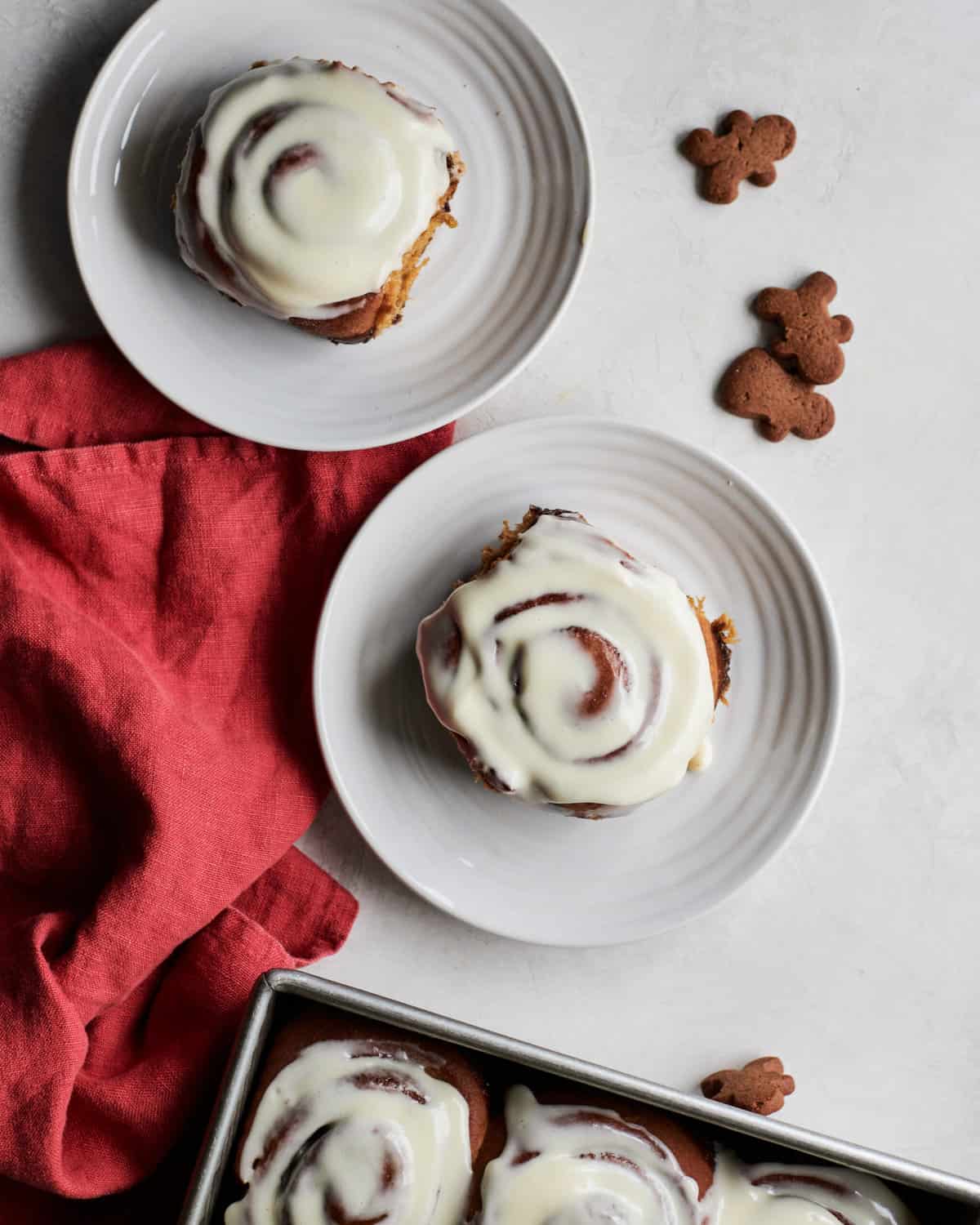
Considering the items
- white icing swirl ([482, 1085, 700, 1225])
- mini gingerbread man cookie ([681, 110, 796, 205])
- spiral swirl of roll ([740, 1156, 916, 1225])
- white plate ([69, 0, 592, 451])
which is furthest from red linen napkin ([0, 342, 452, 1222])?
spiral swirl of roll ([740, 1156, 916, 1225])

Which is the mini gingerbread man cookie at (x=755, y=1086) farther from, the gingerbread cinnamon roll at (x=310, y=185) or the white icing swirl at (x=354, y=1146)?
the gingerbread cinnamon roll at (x=310, y=185)

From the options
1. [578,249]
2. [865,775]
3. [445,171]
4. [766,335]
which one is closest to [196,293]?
[445,171]

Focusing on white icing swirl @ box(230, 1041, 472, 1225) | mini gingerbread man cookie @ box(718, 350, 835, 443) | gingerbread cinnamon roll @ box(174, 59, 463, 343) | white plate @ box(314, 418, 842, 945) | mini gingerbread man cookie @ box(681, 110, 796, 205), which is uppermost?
mini gingerbread man cookie @ box(681, 110, 796, 205)

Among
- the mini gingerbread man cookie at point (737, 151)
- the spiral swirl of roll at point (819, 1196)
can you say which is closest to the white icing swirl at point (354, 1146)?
the spiral swirl of roll at point (819, 1196)

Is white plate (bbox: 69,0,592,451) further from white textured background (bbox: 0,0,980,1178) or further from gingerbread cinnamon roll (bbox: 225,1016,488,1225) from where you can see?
gingerbread cinnamon roll (bbox: 225,1016,488,1225)

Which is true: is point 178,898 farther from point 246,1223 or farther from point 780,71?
point 780,71
